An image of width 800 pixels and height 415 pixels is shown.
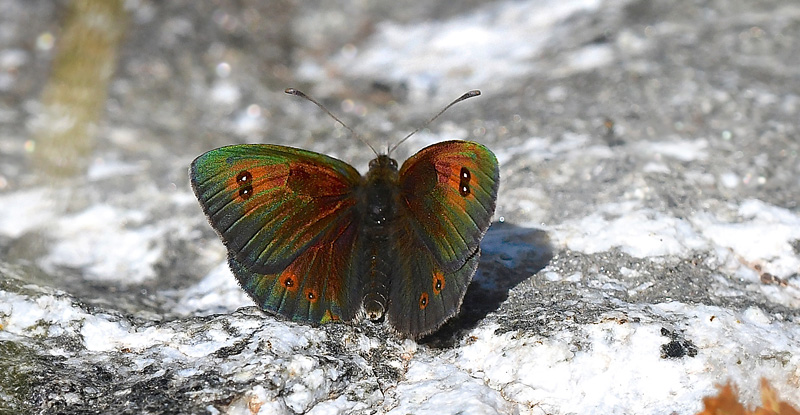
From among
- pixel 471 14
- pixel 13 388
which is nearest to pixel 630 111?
pixel 471 14

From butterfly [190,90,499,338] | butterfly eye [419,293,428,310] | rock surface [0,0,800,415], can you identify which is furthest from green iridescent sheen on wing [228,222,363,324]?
butterfly eye [419,293,428,310]

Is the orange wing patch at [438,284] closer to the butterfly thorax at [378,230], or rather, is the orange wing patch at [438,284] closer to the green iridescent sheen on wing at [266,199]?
the butterfly thorax at [378,230]

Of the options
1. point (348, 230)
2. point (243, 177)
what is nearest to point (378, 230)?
point (348, 230)

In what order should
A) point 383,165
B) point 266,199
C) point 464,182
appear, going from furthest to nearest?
point 383,165 < point 266,199 < point 464,182

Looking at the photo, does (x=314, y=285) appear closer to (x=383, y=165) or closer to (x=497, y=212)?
(x=383, y=165)

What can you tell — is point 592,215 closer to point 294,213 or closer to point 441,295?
point 441,295

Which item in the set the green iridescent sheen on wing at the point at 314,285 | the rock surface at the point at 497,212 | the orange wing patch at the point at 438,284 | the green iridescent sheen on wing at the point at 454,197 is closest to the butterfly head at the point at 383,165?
the green iridescent sheen on wing at the point at 454,197

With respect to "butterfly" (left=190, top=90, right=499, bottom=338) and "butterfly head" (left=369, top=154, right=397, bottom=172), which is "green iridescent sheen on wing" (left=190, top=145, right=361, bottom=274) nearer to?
"butterfly" (left=190, top=90, right=499, bottom=338)
